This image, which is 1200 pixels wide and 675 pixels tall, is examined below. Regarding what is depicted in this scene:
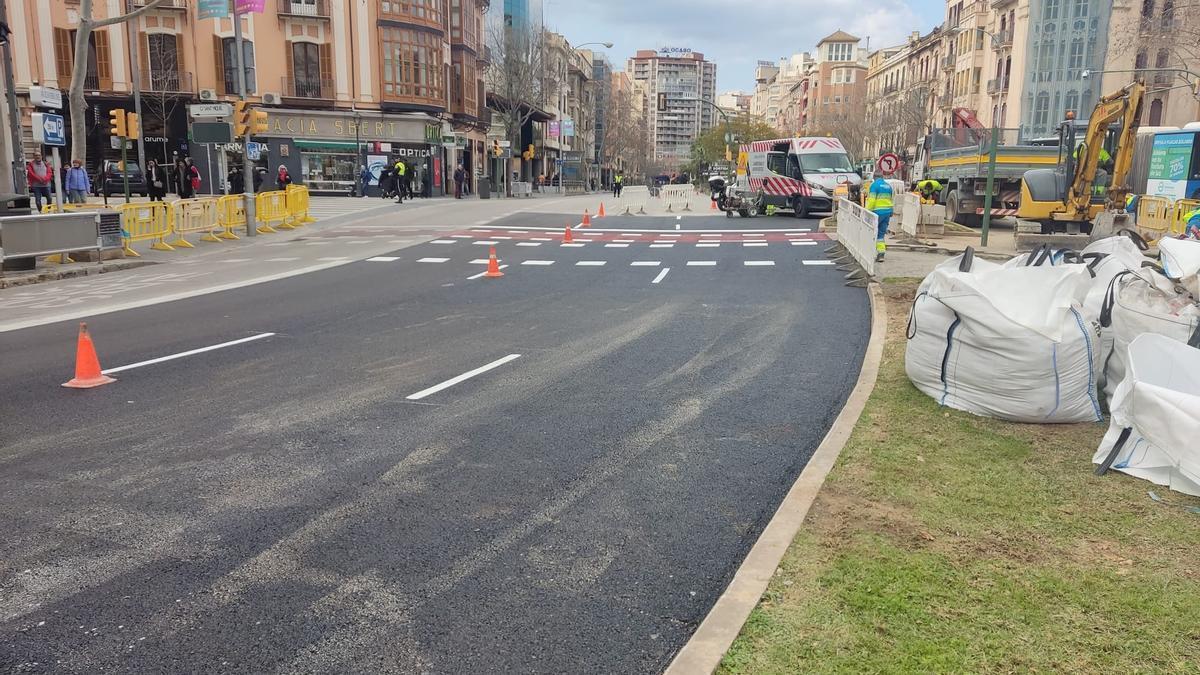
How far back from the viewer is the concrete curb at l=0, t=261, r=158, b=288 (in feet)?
51.3

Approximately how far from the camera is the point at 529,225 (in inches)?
1130

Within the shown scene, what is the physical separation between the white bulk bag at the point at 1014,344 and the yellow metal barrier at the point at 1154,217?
13118 mm

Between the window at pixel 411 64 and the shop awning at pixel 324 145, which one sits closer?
the shop awning at pixel 324 145

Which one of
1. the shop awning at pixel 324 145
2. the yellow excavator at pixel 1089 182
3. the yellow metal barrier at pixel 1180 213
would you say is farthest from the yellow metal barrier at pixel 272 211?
the yellow metal barrier at pixel 1180 213

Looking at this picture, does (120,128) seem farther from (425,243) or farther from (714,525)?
(714,525)

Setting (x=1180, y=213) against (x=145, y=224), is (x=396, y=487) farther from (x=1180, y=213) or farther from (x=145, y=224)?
(x=145, y=224)

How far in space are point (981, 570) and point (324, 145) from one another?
4836cm

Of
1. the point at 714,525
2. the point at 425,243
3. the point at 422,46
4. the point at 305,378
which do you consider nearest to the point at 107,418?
the point at 305,378

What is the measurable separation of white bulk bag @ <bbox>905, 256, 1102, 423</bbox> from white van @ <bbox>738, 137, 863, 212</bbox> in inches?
945

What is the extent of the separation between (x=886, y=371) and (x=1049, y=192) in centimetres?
1472

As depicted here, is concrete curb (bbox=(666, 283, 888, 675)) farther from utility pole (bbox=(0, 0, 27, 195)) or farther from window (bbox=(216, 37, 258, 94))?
window (bbox=(216, 37, 258, 94))

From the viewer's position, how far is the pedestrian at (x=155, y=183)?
37250 millimetres

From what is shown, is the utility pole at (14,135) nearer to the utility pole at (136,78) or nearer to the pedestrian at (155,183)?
the pedestrian at (155,183)

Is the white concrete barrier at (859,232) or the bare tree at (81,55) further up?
the bare tree at (81,55)
